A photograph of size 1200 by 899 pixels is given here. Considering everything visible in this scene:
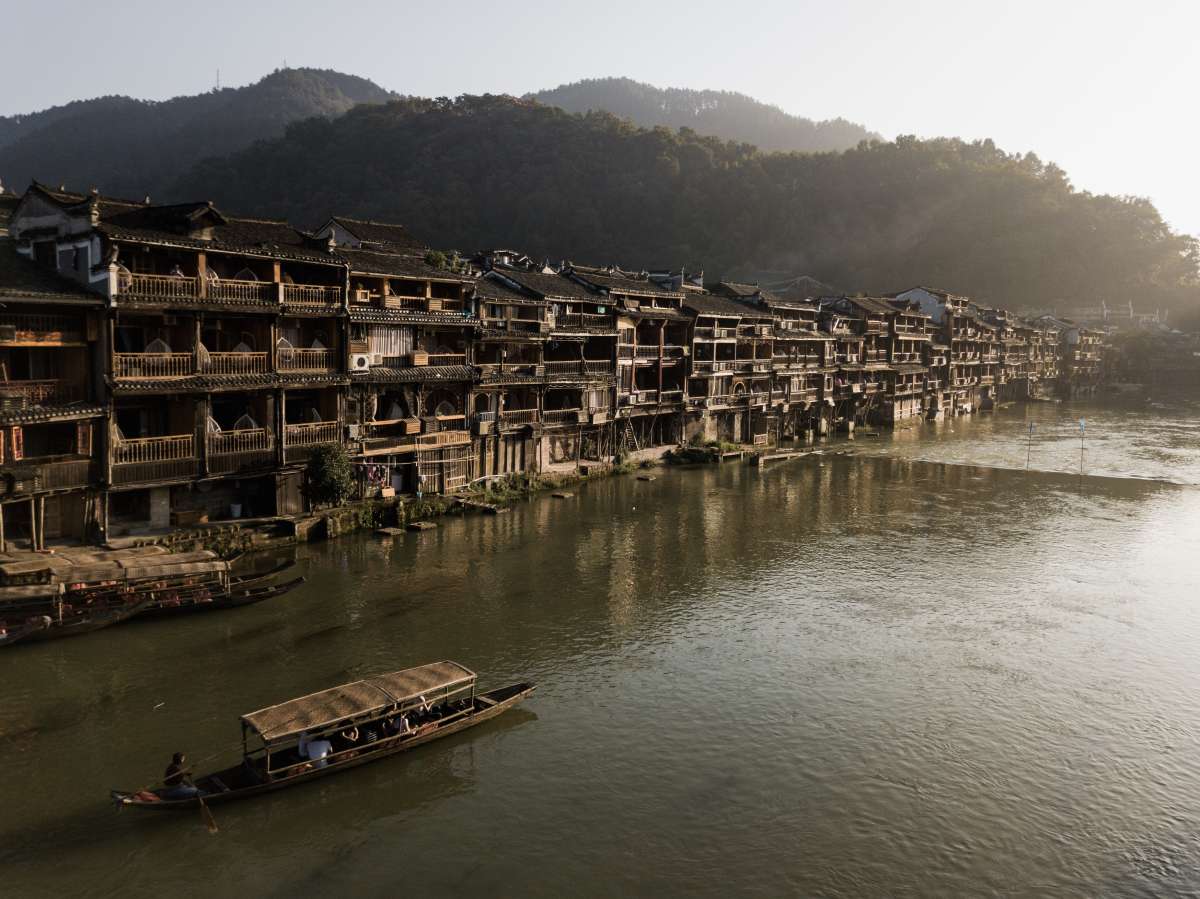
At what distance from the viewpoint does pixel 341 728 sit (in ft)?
68.0

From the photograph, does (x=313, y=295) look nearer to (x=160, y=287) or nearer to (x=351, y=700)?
(x=160, y=287)

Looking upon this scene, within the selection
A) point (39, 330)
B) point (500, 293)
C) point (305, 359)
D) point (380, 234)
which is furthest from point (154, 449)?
point (500, 293)

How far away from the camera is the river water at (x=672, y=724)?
1789 centimetres

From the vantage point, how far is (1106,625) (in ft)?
108

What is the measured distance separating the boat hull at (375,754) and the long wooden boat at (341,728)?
0.02 m

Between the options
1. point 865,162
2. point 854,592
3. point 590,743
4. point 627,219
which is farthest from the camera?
point 865,162

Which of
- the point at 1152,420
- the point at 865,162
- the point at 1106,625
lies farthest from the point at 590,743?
the point at 865,162

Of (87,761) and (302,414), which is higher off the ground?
(302,414)

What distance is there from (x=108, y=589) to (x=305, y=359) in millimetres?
14321

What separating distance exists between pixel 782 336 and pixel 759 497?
91.8ft

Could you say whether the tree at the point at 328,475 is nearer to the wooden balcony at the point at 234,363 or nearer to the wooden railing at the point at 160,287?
the wooden balcony at the point at 234,363

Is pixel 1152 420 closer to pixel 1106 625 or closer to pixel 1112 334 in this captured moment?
pixel 1112 334

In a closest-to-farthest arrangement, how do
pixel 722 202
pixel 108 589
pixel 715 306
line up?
1. pixel 108 589
2. pixel 715 306
3. pixel 722 202

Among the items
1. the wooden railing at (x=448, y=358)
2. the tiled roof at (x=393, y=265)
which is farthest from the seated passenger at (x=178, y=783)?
the wooden railing at (x=448, y=358)
